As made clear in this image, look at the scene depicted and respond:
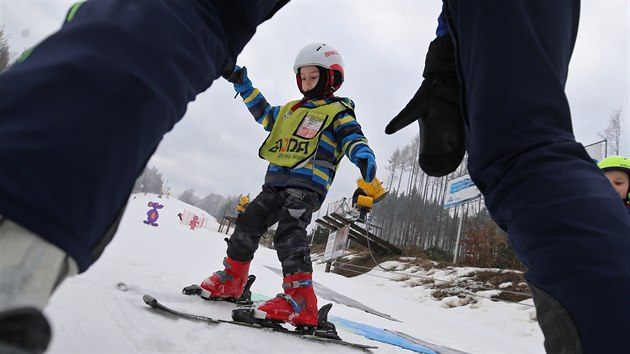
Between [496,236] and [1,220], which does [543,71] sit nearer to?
[1,220]

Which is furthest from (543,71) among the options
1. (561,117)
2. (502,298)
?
(502,298)

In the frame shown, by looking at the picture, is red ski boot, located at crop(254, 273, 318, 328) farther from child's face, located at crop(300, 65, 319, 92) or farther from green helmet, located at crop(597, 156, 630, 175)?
green helmet, located at crop(597, 156, 630, 175)

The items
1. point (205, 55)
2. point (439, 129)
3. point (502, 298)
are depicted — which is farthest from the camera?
point (502, 298)

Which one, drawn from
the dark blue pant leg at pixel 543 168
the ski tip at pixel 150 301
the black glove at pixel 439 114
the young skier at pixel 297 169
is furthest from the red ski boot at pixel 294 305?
the dark blue pant leg at pixel 543 168

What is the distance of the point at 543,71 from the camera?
0.61 meters

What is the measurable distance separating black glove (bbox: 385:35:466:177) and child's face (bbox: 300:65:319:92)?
167cm

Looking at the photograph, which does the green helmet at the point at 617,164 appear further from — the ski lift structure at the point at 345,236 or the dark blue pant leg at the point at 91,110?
the ski lift structure at the point at 345,236

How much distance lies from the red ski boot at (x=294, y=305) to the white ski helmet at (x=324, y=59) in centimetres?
137

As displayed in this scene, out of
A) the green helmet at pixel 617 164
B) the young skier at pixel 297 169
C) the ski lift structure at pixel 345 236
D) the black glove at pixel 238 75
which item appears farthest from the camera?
the ski lift structure at pixel 345 236

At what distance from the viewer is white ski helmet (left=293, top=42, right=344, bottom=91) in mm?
2531

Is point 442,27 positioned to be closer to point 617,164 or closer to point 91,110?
point 91,110

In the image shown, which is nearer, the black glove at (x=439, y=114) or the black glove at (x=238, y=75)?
the black glove at (x=439, y=114)

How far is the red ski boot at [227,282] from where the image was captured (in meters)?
2.14

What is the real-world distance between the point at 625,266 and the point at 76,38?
723 mm
